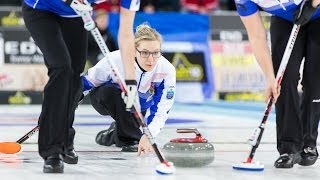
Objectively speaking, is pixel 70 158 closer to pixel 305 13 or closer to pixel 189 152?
pixel 189 152

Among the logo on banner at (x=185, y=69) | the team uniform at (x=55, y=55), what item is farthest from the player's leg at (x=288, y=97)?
the logo on banner at (x=185, y=69)

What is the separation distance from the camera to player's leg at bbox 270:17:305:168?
4.51 meters

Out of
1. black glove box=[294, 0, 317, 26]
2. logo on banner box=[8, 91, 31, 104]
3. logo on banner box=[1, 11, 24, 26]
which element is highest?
black glove box=[294, 0, 317, 26]

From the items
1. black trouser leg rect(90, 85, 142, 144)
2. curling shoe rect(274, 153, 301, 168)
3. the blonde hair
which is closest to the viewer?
curling shoe rect(274, 153, 301, 168)

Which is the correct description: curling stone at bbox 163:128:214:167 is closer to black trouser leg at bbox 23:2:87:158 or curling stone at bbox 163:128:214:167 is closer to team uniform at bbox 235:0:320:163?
team uniform at bbox 235:0:320:163

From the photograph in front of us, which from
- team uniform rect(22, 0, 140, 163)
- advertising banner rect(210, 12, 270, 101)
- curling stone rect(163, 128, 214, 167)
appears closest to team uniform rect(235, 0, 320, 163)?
curling stone rect(163, 128, 214, 167)

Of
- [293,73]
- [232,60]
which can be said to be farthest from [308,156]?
[232,60]

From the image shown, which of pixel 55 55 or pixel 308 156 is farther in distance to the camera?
pixel 308 156

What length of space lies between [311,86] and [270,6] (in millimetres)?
575

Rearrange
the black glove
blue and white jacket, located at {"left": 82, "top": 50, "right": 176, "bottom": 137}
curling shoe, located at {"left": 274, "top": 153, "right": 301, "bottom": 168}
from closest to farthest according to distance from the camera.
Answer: the black glove, curling shoe, located at {"left": 274, "top": 153, "right": 301, "bottom": 168}, blue and white jacket, located at {"left": 82, "top": 50, "right": 176, "bottom": 137}

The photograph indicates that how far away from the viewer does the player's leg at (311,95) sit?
456 centimetres

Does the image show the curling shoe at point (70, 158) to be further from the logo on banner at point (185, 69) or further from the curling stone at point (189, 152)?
A: the logo on banner at point (185, 69)

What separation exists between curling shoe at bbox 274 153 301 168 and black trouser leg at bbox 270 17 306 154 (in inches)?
1.2

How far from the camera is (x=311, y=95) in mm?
4668
